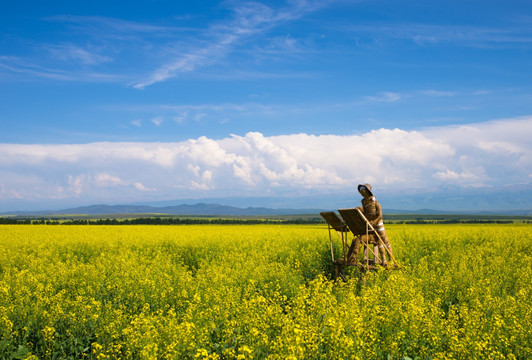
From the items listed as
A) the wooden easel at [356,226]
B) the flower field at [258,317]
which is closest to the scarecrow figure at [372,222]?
the wooden easel at [356,226]

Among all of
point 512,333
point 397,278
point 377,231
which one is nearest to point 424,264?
point 377,231

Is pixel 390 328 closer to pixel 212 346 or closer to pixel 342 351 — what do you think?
pixel 342 351

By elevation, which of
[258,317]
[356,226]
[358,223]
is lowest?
[258,317]

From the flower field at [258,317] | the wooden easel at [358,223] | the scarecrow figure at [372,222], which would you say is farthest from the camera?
the scarecrow figure at [372,222]

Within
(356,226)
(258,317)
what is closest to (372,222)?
(356,226)

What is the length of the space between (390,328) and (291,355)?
2911 millimetres

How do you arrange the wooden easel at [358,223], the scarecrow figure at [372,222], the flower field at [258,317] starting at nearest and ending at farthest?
the flower field at [258,317]
the wooden easel at [358,223]
the scarecrow figure at [372,222]

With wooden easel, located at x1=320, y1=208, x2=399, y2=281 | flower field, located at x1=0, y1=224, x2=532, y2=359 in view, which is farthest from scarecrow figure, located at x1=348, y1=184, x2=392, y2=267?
flower field, located at x1=0, y1=224, x2=532, y2=359

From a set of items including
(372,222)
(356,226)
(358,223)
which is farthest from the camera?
(372,222)

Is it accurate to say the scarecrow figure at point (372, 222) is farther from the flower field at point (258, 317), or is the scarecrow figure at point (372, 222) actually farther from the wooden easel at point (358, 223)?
the flower field at point (258, 317)

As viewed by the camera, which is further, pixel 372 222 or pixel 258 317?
pixel 372 222

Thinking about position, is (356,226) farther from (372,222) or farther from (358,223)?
(372,222)

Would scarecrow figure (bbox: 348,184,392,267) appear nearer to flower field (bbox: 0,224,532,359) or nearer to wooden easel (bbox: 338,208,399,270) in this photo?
wooden easel (bbox: 338,208,399,270)

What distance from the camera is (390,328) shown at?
679cm
